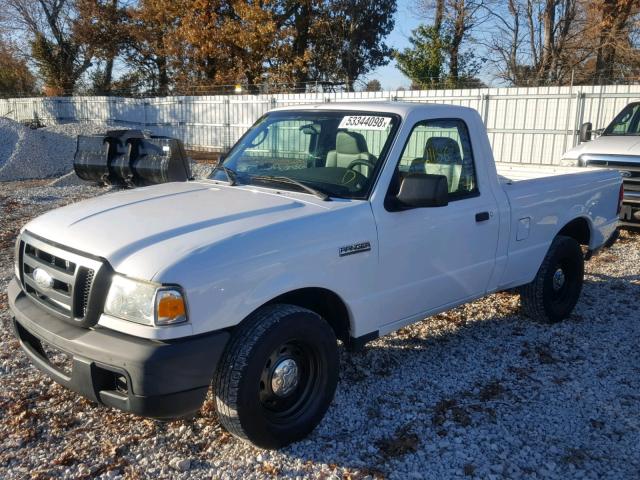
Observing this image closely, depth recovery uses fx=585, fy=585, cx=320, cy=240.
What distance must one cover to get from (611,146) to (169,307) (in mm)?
8647

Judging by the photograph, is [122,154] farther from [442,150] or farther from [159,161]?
[442,150]

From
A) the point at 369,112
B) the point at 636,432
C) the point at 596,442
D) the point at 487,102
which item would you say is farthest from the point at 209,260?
the point at 487,102

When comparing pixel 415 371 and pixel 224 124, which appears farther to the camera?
pixel 224 124

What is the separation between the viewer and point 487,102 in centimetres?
1656

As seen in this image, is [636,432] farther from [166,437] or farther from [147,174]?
[147,174]

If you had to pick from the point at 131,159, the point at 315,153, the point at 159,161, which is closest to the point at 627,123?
the point at 315,153

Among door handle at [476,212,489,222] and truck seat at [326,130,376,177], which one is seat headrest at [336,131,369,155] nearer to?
truck seat at [326,130,376,177]

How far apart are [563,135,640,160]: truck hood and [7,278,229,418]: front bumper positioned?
820cm

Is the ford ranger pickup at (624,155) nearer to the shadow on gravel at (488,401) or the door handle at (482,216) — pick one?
the shadow on gravel at (488,401)

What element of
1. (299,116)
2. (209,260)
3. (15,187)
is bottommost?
(15,187)

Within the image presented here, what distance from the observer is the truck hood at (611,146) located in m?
9.02

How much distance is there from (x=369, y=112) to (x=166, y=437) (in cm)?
252

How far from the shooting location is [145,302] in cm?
277

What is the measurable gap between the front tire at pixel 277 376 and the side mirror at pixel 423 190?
93 cm
